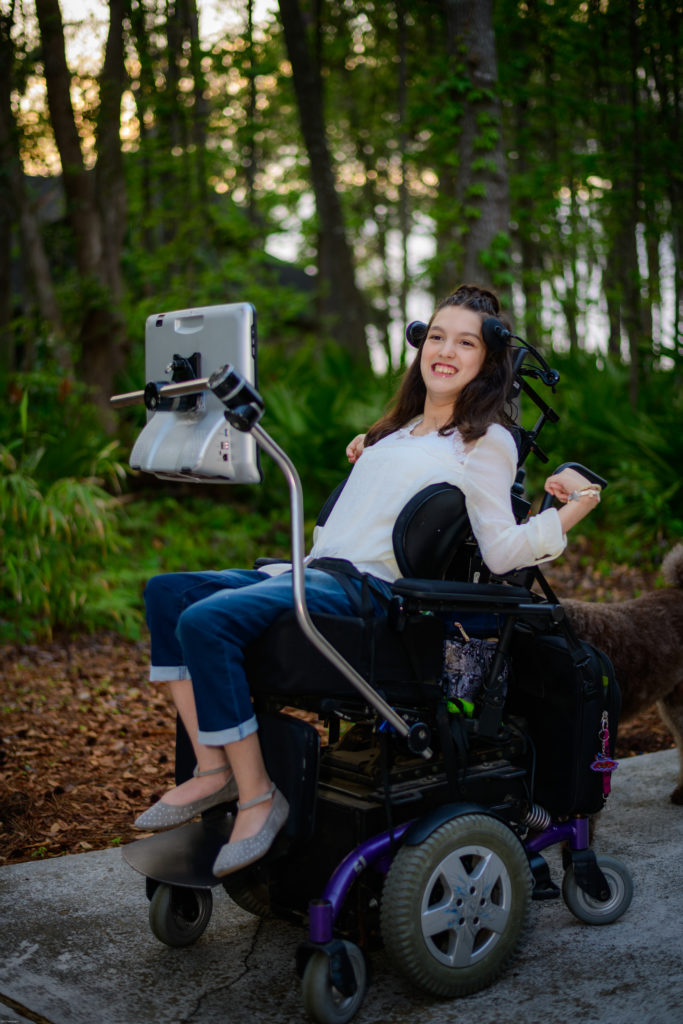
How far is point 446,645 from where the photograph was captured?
9.64 feet

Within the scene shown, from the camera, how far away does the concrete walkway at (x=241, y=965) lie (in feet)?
8.35

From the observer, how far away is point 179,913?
9.73ft

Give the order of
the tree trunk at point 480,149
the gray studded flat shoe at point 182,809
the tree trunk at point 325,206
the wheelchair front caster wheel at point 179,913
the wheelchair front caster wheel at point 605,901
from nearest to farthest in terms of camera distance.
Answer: the gray studded flat shoe at point 182,809 → the wheelchair front caster wheel at point 179,913 → the wheelchair front caster wheel at point 605,901 → the tree trunk at point 480,149 → the tree trunk at point 325,206

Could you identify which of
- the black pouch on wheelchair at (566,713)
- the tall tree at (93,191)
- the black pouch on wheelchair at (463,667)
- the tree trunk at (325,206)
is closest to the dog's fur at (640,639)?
the black pouch on wheelchair at (566,713)

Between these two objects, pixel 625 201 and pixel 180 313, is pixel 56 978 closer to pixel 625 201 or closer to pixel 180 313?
pixel 180 313

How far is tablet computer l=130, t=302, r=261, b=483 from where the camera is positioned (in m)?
2.64

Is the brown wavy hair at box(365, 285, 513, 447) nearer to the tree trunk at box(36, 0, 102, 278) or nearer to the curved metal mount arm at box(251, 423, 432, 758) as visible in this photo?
the curved metal mount arm at box(251, 423, 432, 758)

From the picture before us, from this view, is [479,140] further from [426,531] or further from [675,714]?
[426,531]

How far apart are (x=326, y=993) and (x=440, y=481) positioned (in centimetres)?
140

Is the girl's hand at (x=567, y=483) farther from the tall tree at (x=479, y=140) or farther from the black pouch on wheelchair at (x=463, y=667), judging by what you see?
the tall tree at (x=479, y=140)

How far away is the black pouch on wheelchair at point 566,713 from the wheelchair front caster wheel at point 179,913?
3.48 ft

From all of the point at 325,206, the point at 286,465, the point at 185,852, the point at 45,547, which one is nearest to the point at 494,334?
the point at 286,465

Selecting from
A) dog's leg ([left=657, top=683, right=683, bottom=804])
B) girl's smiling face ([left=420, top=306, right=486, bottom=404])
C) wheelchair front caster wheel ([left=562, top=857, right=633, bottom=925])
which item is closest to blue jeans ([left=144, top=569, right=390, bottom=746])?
girl's smiling face ([left=420, top=306, right=486, bottom=404])

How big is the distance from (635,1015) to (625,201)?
9.86 m
